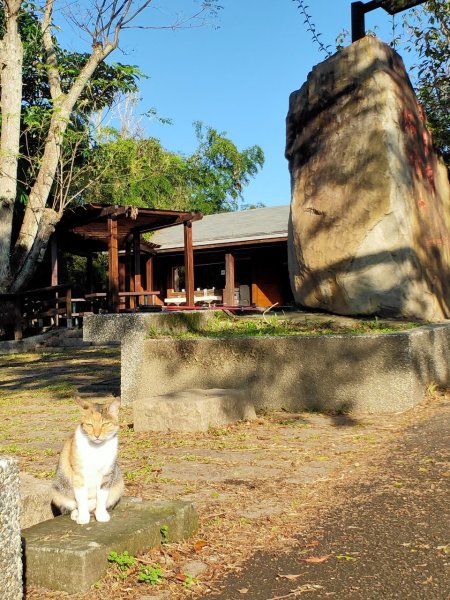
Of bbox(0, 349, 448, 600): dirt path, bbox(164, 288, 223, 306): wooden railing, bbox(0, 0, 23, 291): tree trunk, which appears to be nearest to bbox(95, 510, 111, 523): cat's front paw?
bbox(0, 349, 448, 600): dirt path

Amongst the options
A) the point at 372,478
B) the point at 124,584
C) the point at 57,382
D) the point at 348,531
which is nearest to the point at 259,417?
the point at 372,478

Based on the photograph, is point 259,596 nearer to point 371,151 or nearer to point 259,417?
point 259,417

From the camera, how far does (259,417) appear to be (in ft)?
21.3

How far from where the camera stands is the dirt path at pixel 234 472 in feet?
9.44

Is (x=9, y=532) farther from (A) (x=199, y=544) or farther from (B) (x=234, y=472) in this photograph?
(B) (x=234, y=472)

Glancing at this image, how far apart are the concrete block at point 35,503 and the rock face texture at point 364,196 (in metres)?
5.13

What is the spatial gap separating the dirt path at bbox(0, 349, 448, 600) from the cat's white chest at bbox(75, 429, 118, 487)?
1.21 ft

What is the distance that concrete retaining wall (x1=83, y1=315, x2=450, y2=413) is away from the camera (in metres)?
6.39

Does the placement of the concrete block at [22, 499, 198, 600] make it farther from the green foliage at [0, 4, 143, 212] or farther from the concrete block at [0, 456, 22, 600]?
the green foliage at [0, 4, 143, 212]

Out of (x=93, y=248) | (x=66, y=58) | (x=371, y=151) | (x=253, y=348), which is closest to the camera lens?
(x=253, y=348)

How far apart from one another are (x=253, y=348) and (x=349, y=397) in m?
1.14

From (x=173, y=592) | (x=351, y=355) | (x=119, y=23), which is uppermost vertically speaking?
(x=119, y=23)

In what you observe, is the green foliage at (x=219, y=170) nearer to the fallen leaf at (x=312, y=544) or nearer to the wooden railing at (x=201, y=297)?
the wooden railing at (x=201, y=297)

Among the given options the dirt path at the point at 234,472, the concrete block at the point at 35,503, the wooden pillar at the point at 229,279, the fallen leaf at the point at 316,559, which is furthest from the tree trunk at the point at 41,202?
the fallen leaf at the point at 316,559
